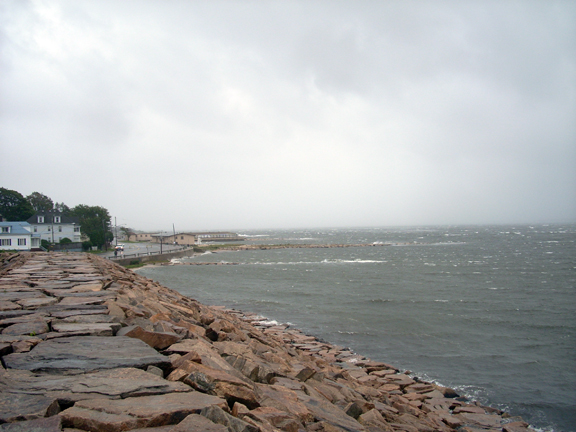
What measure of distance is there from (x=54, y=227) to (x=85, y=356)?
244 ft

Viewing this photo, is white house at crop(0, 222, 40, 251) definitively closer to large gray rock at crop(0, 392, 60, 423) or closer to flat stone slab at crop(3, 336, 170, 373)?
flat stone slab at crop(3, 336, 170, 373)

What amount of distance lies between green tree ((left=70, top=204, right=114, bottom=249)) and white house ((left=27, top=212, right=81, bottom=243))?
3223 mm

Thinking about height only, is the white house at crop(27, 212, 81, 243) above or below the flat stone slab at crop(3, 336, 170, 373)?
above

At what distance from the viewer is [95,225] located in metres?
75.2

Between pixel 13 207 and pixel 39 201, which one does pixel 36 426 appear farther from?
pixel 39 201

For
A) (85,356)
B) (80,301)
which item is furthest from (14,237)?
(85,356)

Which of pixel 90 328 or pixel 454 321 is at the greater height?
pixel 90 328

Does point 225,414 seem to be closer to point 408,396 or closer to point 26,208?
point 408,396

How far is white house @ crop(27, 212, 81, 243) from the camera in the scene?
67000 millimetres

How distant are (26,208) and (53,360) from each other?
85825mm

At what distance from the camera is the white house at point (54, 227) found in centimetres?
6700

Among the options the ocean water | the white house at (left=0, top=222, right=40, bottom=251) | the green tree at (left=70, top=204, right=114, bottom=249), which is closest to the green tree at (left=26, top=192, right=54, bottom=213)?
the green tree at (left=70, top=204, right=114, bottom=249)

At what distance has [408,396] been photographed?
33.7 ft

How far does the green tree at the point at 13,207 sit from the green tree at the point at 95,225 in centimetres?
937
